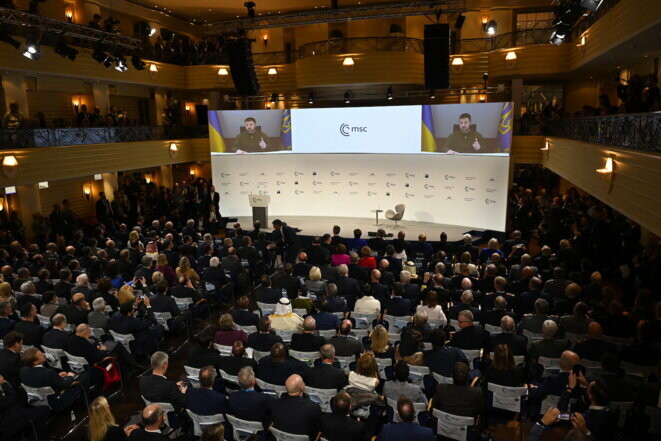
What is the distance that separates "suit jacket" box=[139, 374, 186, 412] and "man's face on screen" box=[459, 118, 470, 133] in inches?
481

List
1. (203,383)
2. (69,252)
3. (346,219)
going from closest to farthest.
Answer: (203,383) → (69,252) → (346,219)

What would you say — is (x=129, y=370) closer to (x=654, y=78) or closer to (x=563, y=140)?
(x=563, y=140)

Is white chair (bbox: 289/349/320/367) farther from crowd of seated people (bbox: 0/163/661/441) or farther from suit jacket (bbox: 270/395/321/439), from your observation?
suit jacket (bbox: 270/395/321/439)

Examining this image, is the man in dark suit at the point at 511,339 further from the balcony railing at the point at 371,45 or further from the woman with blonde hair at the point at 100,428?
the balcony railing at the point at 371,45

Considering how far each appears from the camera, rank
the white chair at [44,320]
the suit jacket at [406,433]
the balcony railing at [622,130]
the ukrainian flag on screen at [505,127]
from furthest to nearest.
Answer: the ukrainian flag on screen at [505,127], the white chair at [44,320], the balcony railing at [622,130], the suit jacket at [406,433]

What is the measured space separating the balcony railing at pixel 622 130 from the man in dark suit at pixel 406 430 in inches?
193

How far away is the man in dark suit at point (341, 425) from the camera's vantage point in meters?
4.50

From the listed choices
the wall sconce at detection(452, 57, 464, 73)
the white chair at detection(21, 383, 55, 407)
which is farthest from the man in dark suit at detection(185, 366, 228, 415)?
the wall sconce at detection(452, 57, 464, 73)

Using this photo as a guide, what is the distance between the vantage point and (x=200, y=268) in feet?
36.6

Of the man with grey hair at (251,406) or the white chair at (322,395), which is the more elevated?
the man with grey hair at (251,406)

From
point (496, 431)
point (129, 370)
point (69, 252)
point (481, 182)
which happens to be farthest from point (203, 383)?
point (481, 182)

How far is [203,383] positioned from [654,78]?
13.2m

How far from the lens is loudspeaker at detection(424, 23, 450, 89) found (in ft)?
47.7

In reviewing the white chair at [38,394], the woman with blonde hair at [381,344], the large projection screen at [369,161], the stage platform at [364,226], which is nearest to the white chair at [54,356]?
the white chair at [38,394]
